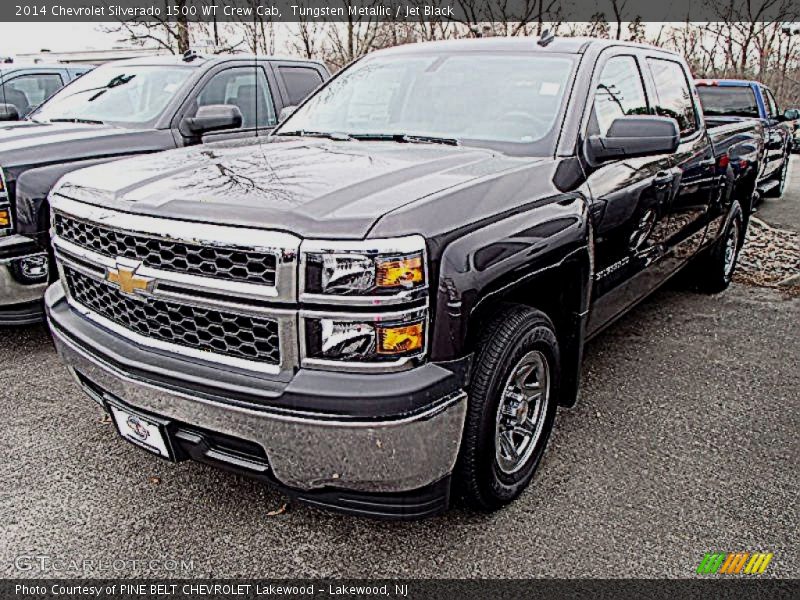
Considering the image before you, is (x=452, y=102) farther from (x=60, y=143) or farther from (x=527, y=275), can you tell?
(x=60, y=143)

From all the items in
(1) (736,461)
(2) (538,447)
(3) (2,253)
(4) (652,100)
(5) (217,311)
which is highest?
(4) (652,100)

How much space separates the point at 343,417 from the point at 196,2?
1319 cm

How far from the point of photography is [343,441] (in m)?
2.14

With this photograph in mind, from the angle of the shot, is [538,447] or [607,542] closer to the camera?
[607,542]

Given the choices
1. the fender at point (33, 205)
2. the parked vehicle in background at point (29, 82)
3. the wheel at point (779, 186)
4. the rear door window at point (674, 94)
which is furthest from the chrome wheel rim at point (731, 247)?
the parked vehicle in background at point (29, 82)

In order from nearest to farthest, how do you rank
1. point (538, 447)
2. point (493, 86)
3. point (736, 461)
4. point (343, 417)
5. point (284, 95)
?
point (343, 417) < point (538, 447) < point (736, 461) < point (493, 86) < point (284, 95)

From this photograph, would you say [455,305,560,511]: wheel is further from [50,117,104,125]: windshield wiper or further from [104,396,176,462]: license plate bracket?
[50,117,104,125]: windshield wiper

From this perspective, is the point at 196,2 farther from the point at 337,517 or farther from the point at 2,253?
the point at 337,517

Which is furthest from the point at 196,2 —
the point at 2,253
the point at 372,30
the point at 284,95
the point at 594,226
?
the point at 594,226

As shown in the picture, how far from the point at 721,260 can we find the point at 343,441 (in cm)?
465

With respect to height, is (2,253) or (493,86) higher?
(493,86)

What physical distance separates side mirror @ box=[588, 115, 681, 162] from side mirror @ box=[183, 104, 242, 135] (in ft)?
9.13

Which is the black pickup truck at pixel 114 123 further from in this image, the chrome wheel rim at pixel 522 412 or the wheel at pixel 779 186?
the wheel at pixel 779 186

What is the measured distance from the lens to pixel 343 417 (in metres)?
2.12
